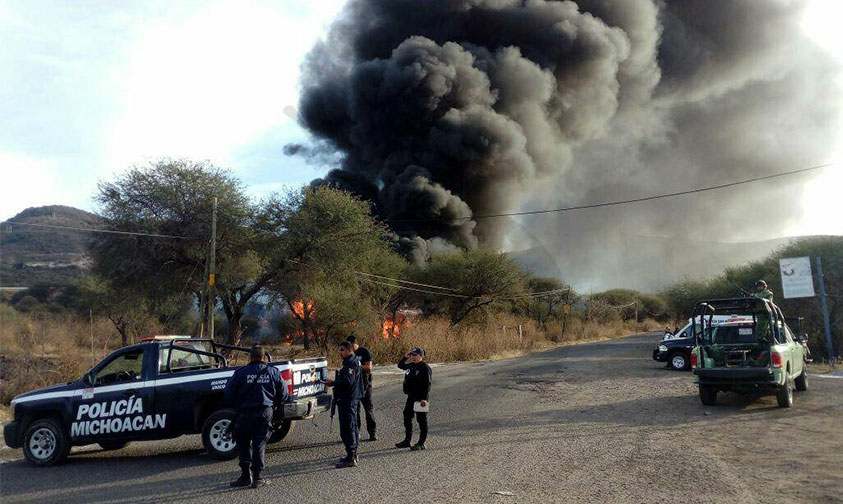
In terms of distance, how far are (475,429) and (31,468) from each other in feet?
19.6

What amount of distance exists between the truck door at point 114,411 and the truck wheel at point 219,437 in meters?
0.67

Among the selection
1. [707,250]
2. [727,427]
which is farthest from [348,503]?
[707,250]

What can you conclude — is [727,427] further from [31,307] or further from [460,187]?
[31,307]

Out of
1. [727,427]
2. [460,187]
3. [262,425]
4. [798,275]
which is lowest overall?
[727,427]

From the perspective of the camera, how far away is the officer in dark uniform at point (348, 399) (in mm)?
6762

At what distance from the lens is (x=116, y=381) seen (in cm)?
780

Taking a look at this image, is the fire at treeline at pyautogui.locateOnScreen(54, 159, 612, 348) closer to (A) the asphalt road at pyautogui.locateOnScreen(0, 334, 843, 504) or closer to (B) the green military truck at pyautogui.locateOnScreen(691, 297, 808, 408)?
(A) the asphalt road at pyautogui.locateOnScreen(0, 334, 843, 504)

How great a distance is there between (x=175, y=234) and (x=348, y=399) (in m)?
19.9

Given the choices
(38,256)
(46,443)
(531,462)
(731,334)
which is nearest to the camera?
(531,462)

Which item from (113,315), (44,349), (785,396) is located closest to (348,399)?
(785,396)

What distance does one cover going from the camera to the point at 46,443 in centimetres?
757

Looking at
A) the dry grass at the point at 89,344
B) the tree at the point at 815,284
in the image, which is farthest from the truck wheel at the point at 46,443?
the tree at the point at 815,284

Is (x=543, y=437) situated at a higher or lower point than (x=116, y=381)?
lower

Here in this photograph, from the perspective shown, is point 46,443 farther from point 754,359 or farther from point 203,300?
point 203,300
